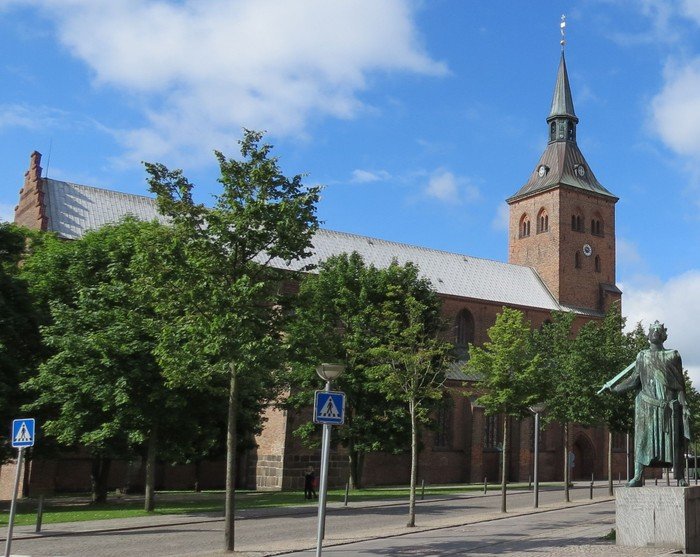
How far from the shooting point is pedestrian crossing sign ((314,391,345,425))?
14227 millimetres

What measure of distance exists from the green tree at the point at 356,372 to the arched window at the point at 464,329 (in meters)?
18.6

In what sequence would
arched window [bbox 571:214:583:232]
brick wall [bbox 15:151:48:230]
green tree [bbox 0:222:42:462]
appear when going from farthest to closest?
arched window [bbox 571:214:583:232]
brick wall [bbox 15:151:48:230]
green tree [bbox 0:222:42:462]

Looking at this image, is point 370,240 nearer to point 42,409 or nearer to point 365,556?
point 42,409

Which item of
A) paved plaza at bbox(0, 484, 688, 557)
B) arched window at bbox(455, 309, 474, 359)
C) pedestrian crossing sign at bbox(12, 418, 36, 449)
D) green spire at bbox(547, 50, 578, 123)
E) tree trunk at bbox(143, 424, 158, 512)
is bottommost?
paved plaza at bbox(0, 484, 688, 557)

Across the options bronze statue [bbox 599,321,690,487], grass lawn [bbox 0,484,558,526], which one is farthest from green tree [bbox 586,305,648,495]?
bronze statue [bbox 599,321,690,487]

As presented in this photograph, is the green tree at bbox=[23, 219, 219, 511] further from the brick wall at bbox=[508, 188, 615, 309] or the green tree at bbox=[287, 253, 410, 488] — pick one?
the brick wall at bbox=[508, 188, 615, 309]

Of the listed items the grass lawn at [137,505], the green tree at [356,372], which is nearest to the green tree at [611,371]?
the grass lawn at [137,505]

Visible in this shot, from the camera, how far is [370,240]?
61688mm

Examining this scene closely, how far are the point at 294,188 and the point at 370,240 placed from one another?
140 ft

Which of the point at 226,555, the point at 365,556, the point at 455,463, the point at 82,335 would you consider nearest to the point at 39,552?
the point at 226,555

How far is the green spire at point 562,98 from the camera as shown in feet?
221

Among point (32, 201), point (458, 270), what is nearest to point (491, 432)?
point (458, 270)

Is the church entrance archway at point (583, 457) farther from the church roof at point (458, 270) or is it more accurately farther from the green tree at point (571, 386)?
the green tree at point (571, 386)

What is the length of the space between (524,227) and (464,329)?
14658 mm
